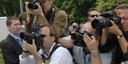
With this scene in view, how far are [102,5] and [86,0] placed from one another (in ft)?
13.1

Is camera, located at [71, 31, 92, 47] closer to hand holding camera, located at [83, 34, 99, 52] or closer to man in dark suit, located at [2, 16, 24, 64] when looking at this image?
hand holding camera, located at [83, 34, 99, 52]

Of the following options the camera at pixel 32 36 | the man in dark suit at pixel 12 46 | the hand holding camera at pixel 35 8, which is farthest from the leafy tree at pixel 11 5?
the camera at pixel 32 36

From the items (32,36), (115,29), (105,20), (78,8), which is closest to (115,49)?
(115,29)

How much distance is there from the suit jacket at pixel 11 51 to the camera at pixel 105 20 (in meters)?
1.75

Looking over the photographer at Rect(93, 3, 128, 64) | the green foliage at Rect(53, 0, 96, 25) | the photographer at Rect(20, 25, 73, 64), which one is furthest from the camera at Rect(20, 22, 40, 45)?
the green foliage at Rect(53, 0, 96, 25)

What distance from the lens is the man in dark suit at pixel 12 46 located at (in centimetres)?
278

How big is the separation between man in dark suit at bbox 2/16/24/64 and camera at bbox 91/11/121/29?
5.77 ft

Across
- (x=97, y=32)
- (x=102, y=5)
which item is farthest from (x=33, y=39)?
(x=102, y=5)

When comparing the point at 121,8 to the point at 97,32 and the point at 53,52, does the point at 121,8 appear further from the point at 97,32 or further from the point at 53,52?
the point at 53,52

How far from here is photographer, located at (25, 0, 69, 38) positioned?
2.23m

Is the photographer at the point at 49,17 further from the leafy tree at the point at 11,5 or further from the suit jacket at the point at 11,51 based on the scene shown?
the leafy tree at the point at 11,5

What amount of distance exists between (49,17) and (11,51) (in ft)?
3.38

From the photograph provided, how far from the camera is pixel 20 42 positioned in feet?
10.6

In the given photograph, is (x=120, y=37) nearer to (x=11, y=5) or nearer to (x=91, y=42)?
(x=91, y=42)
